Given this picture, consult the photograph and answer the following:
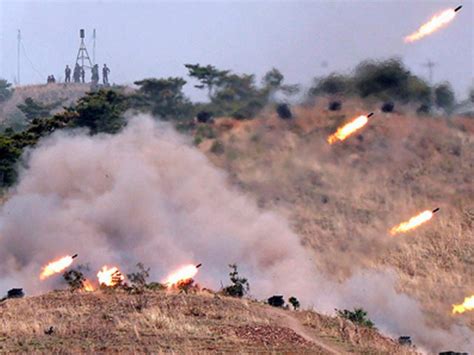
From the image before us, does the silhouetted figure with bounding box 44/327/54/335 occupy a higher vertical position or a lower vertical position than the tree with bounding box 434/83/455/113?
lower

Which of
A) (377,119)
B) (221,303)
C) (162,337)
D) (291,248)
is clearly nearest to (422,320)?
(291,248)

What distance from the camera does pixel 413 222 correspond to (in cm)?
5262

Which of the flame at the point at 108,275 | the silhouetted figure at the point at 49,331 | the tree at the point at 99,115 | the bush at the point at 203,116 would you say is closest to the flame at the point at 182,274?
the flame at the point at 108,275

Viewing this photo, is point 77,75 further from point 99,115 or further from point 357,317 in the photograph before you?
point 357,317

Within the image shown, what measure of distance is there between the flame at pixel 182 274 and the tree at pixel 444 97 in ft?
68.0

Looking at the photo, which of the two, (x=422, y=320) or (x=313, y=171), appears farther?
(x=313, y=171)

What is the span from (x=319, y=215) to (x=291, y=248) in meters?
6.41

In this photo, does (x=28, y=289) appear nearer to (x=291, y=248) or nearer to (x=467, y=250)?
(x=291, y=248)

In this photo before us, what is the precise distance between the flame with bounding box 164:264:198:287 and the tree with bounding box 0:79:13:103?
64.7 meters

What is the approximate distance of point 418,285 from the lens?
46.5 metres

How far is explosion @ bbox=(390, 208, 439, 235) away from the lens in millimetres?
50375

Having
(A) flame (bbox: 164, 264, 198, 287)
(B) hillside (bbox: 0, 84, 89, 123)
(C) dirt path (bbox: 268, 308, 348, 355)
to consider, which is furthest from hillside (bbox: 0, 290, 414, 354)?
(B) hillside (bbox: 0, 84, 89, 123)

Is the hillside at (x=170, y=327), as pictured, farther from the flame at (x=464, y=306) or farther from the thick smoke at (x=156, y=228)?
the flame at (x=464, y=306)

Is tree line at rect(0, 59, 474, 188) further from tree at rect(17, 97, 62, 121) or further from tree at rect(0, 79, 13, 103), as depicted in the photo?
tree at rect(0, 79, 13, 103)
